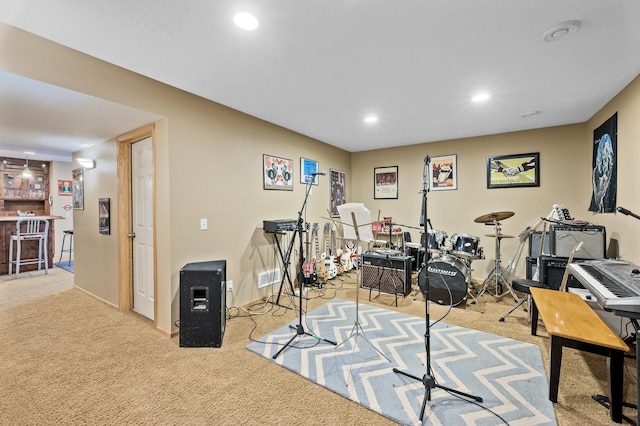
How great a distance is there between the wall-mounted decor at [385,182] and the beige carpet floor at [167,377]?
2.63 meters

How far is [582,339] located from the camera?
1623 mm

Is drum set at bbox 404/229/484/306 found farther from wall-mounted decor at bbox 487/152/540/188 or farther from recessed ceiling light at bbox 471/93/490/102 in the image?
recessed ceiling light at bbox 471/93/490/102

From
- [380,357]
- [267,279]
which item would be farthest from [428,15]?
[267,279]

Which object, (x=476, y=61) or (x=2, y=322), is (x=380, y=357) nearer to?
(x=476, y=61)

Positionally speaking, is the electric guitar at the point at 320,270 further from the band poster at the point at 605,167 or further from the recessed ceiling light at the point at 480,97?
the band poster at the point at 605,167

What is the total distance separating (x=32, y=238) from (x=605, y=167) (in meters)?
8.92

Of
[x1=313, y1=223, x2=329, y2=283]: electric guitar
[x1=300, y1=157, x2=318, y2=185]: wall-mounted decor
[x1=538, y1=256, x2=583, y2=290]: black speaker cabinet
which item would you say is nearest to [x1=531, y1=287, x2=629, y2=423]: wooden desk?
[x1=538, y1=256, x2=583, y2=290]: black speaker cabinet

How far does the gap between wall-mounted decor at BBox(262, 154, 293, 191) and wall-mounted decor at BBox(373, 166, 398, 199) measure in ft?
6.83

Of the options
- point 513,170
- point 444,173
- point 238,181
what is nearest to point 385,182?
point 444,173

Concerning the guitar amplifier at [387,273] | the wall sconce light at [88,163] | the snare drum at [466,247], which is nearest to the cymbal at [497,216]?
the snare drum at [466,247]

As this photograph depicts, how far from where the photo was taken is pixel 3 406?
1761 millimetres

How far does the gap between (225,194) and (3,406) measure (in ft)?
7.38

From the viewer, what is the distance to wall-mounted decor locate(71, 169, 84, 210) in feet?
13.0

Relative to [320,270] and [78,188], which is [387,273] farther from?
[78,188]
